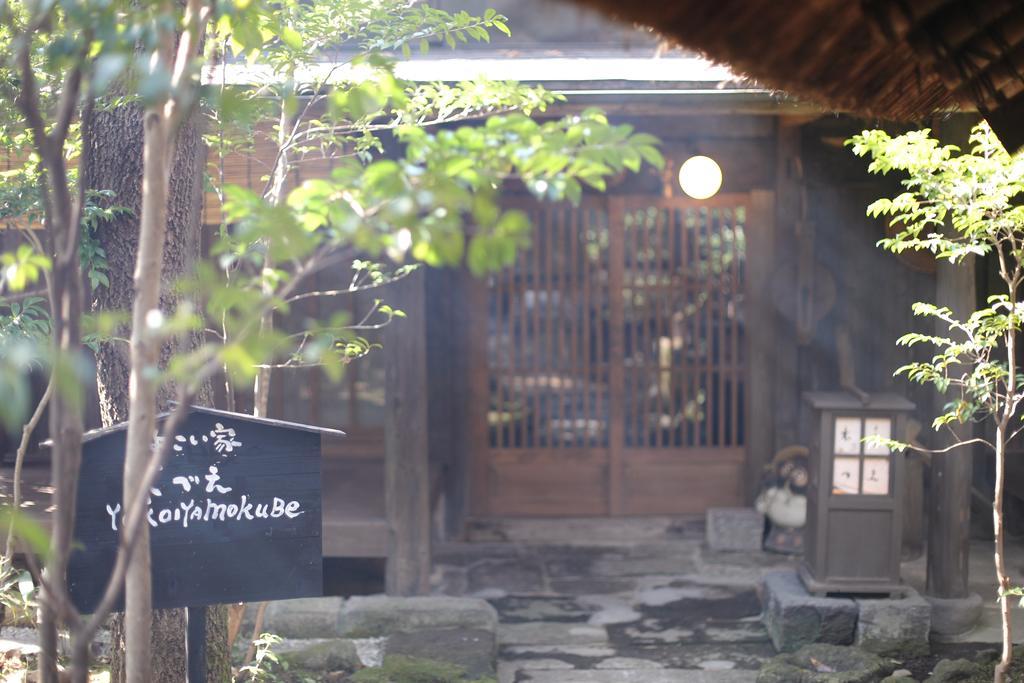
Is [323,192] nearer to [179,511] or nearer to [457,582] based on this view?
[179,511]

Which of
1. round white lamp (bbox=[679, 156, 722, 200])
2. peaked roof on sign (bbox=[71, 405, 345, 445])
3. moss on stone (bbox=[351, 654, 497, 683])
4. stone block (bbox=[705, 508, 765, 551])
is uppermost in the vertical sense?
round white lamp (bbox=[679, 156, 722, 200])

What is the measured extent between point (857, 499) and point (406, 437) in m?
3.01

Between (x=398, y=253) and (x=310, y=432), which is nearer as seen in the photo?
(x=398, y=253)

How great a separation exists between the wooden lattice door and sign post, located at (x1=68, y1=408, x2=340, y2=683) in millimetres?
4863

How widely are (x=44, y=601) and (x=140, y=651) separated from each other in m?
0.40

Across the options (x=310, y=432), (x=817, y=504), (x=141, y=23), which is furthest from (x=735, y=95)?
(x=141, y=23)

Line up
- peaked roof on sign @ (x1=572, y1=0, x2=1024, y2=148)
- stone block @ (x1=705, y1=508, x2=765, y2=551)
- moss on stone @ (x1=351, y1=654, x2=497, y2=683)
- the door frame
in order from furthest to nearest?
the door frame → stone block @ (x1=705, y1=508, x2=765, y2=551) → moss on stone @ (x1=351, y1=654, x2=497, y2=683) → peaked roof on sign @ (x1=572, y1=0, x2=1024, y2=148)

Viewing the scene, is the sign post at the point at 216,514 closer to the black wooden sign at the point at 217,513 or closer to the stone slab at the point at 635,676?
the black wooden sign at the point at 217,513

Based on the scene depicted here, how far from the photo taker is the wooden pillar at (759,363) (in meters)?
8.66

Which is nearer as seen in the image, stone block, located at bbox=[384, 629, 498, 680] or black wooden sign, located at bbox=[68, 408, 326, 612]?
black wooden sign, located at bbox=[68, 408, 326, 612]

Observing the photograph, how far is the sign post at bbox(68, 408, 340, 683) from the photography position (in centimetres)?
366

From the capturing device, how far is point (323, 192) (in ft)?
7.71

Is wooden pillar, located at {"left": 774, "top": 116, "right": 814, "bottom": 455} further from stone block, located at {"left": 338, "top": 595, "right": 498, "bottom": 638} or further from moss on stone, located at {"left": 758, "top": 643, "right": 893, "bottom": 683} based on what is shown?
stone block, located at {"left": 338, "top": 595, "right": 498, "bottom": 638}

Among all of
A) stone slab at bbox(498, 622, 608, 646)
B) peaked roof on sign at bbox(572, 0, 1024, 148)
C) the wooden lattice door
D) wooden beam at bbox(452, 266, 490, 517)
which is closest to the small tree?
peaked roof on sign at bbox(572, 0, 1024, 148)
